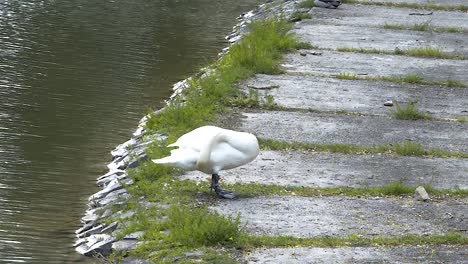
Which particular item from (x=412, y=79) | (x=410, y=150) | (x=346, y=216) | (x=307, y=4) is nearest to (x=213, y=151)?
(x=346, y=216)

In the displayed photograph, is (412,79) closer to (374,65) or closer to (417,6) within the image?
Answer: (374,65)

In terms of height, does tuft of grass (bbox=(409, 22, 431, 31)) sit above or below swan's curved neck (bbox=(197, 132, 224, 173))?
below

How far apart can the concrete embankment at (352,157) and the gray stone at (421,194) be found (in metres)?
0.02

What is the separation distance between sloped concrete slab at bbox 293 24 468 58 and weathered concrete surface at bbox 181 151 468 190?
17.7 ft

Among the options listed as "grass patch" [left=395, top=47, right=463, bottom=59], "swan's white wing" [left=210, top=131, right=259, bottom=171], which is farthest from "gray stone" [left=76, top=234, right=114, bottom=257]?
"grass patch" [left=395, top=47, right=463, bottom=59]

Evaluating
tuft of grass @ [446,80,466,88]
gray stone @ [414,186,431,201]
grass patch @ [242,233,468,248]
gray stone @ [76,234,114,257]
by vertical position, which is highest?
grass patch @ [242,233,468,248]

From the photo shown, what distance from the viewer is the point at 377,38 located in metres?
15.7

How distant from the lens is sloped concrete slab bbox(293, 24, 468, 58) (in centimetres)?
1505

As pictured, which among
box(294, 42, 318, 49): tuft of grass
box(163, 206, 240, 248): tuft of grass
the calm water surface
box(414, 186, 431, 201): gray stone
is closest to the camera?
box(163, 206, 240, 248): tuft of grass

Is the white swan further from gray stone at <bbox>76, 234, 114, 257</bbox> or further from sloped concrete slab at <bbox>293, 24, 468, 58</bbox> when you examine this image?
sloped concrete slab at <bbox>293, 24, 468, 58</bbox>

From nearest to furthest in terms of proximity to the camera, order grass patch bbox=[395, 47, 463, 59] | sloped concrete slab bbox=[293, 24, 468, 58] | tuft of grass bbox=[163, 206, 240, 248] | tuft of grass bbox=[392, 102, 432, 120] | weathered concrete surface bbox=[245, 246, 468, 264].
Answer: weathered concrete surface bbox=[245, 246, 468, 264]
tuft of grass bbox=[163, 206, 240, 248]
tuft of grass bbox=[392, 102, 432, 120]
grass patch bbox=[395, 47, 463, 59]
sloped concrete slab bbox=[293, 24, 468, 58]

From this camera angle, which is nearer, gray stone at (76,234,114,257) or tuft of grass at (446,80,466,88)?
gray stone at (76,234,114,257)

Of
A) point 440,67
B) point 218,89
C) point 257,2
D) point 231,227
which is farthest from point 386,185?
point 257,2

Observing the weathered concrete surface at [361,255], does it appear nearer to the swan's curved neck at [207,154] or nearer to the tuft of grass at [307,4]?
the swan's curved neck at [207,154]
